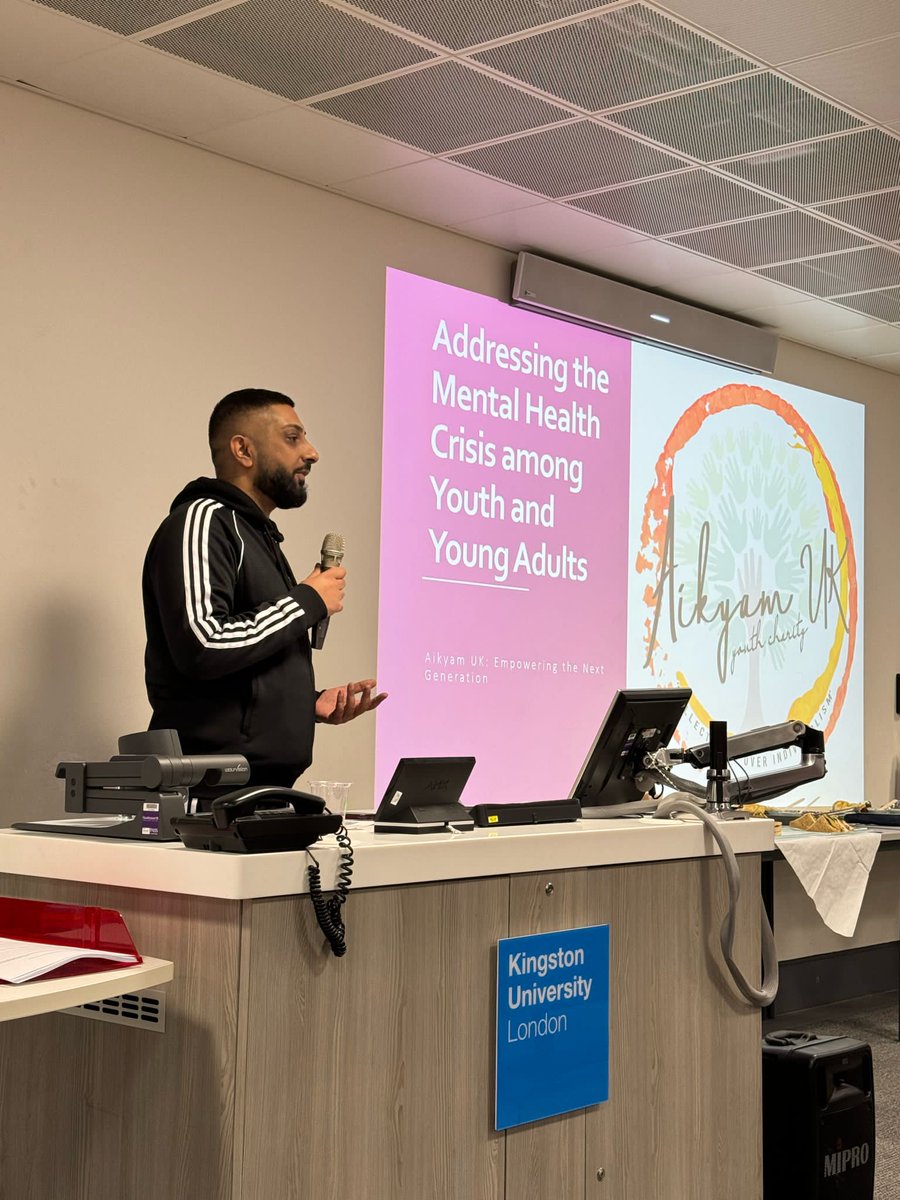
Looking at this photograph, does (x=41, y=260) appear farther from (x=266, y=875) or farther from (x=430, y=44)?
(x=266, y=875)

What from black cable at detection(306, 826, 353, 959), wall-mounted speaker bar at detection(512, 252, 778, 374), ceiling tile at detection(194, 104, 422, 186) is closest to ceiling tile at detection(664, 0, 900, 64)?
ceiling tile at detection(194, 104, 422, 186)

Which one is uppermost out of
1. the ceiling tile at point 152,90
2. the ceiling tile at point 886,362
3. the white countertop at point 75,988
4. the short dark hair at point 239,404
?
the ceiling tile at point 886,362

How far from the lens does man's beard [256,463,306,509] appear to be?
3.02 m

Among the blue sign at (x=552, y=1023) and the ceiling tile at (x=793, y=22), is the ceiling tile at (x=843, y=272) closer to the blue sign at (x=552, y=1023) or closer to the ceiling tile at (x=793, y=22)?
the ceiling tile at (x=793, y=22)

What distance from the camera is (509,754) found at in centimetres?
511

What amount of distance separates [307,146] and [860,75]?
5.43ft

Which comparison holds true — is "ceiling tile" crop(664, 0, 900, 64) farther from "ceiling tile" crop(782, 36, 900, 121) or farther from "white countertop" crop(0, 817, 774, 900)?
"white countertop" crop(0, 817, 774, 900)

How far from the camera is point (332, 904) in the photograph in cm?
197

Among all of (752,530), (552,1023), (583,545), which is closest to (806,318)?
(752,530)

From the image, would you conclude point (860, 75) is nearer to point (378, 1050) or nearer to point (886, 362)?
point (378, 1050)

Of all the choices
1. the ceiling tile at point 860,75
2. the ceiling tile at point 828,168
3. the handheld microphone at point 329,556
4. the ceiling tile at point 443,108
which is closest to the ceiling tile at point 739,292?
the ceiling tile at point 828,168

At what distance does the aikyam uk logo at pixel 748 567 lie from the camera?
586 centimetres

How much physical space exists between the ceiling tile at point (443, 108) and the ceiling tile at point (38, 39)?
69cm

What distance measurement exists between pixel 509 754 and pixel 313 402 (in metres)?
1.51
